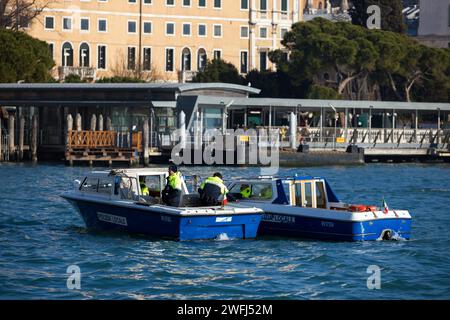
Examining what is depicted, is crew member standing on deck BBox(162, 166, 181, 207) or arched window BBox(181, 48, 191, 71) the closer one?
crew member standing on deck BBox(162, 166, 181, 207)

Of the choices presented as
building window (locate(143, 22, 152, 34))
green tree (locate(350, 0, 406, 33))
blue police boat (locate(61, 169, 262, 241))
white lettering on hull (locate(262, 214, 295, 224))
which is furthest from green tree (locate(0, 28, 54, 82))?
white lettering on hull (locate(262, 214, 295, 224))

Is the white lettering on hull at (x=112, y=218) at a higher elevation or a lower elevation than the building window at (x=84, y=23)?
lower

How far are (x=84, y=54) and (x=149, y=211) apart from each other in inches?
2940

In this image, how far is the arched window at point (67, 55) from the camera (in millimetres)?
99688

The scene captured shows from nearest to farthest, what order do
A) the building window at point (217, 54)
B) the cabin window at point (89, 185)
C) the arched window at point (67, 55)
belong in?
the cabin window at point (89, 185) < the arched window at point (67, 55) < the building window at point (217, 54)

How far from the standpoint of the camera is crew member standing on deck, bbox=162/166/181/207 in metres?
28.4

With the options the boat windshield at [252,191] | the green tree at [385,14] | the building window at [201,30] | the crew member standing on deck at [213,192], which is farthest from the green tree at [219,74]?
the crew member standing on deck at [213,192]

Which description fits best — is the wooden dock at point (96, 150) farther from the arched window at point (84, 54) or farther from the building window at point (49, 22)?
the arched window at point (84, 54)

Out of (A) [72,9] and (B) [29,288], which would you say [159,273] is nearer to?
(B) [29,288]

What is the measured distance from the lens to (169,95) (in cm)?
6350

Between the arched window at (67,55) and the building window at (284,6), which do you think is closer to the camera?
the arched window at (67,55)

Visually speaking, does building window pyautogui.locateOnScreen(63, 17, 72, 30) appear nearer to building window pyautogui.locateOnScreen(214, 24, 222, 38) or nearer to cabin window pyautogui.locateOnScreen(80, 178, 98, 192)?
building window pyautogui.locateOnScreen(214, 24, 222, 38)

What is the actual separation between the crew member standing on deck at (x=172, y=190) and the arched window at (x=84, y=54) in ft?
241
